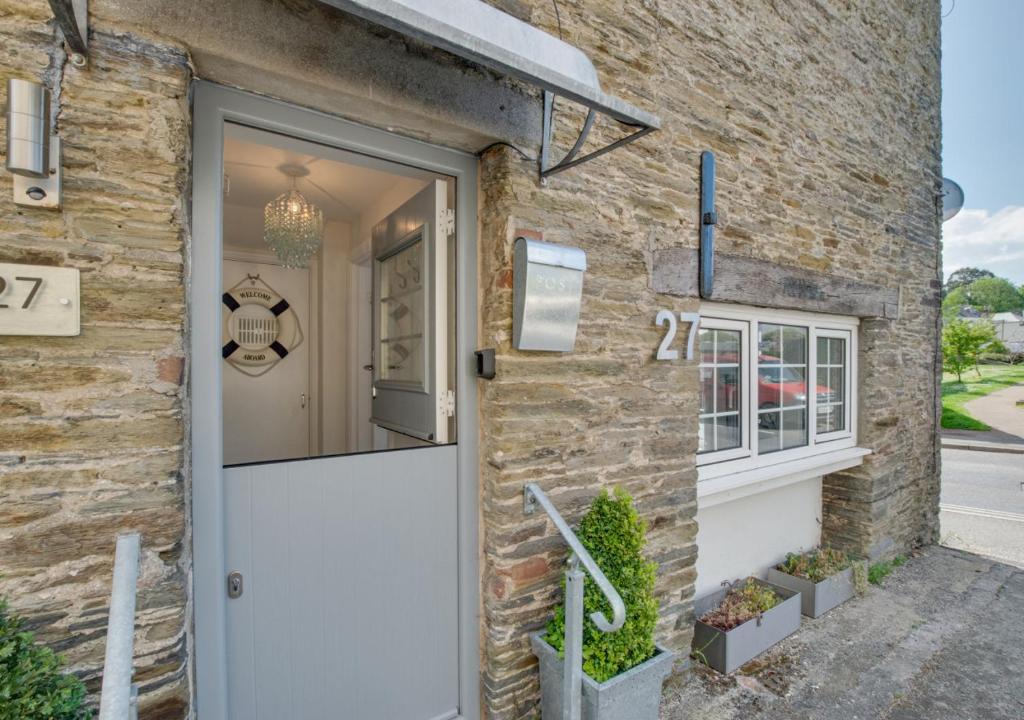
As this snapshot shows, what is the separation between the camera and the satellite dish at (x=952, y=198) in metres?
5.87

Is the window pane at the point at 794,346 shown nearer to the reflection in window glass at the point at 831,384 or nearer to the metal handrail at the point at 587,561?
the reflection in window glass at the point at 831,384

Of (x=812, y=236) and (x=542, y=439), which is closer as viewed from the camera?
(x=542, y=439)

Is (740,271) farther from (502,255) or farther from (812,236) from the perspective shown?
(502,255)

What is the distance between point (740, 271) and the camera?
136 inches

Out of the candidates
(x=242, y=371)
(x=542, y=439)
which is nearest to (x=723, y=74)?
(x=542, y=439)

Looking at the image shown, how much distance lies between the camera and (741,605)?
360 cm

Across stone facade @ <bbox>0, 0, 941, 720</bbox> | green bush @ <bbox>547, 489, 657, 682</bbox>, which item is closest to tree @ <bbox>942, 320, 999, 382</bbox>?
stone facade @ <bbox>0, 0, 941, 720</bbox>

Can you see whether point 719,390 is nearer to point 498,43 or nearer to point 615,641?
point 615,641

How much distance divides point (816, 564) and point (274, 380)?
460 centimetres

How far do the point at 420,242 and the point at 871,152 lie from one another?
445 cm

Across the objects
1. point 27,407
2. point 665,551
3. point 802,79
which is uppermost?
point 802,79

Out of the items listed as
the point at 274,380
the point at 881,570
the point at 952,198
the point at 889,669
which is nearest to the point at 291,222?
the point at 274,380

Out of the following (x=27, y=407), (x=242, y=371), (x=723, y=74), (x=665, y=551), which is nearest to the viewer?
(x=27, y=407)

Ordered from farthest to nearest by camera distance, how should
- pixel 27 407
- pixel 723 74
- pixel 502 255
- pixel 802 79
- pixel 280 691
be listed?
pixel 802 79 < pixel 723 74 < pixel 502 255 < pixel 280 691 < pixel 27 407
